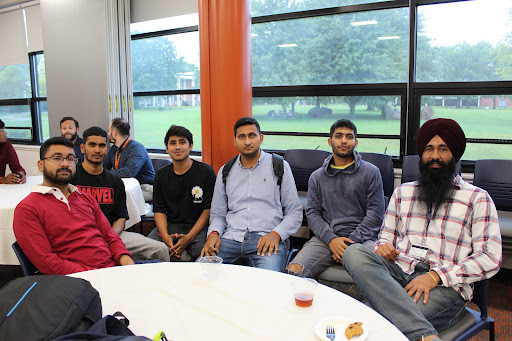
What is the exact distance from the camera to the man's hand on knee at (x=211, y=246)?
2562 mm

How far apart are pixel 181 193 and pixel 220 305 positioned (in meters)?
1.66

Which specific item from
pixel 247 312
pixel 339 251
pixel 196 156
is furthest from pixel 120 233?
pixel 196 156

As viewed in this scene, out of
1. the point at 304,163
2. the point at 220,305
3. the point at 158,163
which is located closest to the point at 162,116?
the point at 158,163

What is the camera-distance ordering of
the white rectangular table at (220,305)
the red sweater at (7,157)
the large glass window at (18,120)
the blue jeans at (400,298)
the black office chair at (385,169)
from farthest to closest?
the large glass window at (18,120) → the red sweater at (7,157) → the black office chair at (385,169) → the blue jeans at (400,298) → the white rectangular table at (220,305)

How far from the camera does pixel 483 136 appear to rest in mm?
3818

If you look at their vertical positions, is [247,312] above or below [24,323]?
below

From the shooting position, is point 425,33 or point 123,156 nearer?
point 425,33

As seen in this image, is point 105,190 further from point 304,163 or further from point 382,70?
point 382,70

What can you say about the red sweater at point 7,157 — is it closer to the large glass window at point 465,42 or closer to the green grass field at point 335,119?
the green grass field at point 335,119

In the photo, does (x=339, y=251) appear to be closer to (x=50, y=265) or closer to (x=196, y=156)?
(x=50, y=265)

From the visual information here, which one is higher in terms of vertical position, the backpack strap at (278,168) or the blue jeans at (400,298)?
the backpack strap at (278,168)

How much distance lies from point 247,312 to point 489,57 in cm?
360

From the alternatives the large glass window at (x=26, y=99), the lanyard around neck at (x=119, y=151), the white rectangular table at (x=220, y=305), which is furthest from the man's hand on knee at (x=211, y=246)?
the large glass window at (x=26, y=99)

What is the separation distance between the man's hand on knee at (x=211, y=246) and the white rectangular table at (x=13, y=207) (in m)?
0.87
